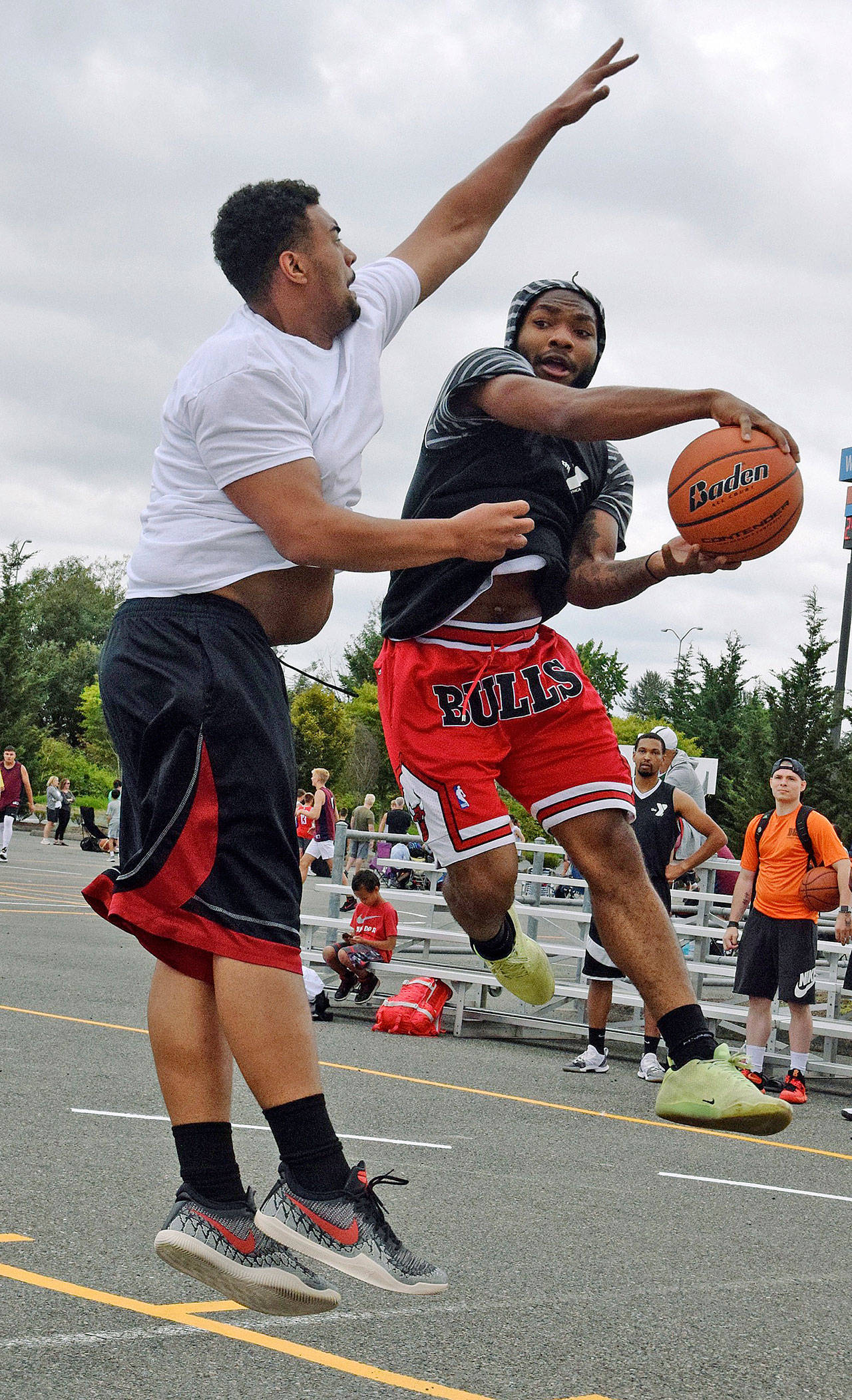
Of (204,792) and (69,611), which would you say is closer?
(204,792)

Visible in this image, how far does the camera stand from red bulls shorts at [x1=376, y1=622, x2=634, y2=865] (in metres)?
3.88

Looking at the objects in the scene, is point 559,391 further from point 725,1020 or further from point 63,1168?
point 725,1020

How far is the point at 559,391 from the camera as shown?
3.30 meters

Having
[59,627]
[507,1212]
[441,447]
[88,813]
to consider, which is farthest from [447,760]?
[59,627]

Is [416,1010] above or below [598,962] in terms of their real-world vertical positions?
below

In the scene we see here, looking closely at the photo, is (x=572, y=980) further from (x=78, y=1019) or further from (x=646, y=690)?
(x=646, y=690)

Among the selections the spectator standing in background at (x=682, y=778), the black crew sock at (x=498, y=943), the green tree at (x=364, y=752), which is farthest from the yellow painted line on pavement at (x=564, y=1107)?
the green tree at (x=364, y=752)

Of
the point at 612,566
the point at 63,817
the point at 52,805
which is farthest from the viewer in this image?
the point at 63,817

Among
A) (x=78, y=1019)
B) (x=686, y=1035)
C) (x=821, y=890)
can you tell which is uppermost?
(x=821, y=890)

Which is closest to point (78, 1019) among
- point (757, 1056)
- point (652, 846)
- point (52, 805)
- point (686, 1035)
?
point (652, 846)

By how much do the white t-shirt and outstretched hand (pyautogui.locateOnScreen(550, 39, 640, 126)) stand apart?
1.00m

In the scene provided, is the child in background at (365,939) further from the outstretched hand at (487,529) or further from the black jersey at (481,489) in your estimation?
the outstretched hand at (487,529)

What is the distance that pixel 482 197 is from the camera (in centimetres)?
358

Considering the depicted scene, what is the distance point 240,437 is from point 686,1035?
1.75m
